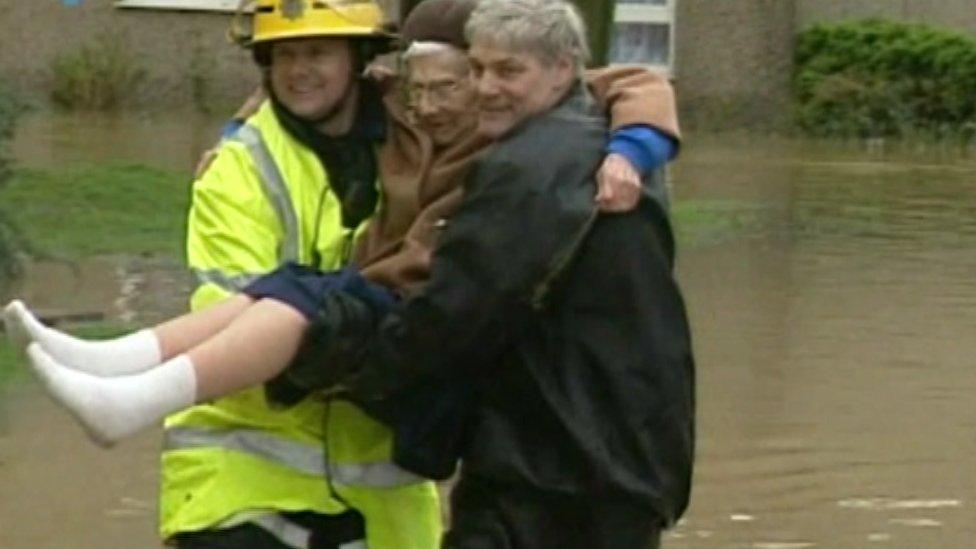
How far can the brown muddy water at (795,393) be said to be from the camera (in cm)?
897

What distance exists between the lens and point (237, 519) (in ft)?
15.3

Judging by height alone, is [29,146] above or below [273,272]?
below

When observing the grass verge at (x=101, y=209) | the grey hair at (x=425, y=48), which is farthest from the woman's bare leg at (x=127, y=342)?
the grass verge at (x=101, y=209)

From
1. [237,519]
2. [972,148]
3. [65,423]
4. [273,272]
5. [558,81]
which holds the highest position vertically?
[558,81]

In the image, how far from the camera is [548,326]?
4352 mm

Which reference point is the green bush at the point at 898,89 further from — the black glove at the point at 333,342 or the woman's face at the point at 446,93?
the black glove at the point at 333,342

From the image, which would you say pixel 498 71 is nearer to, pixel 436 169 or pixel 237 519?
pixel 436 169

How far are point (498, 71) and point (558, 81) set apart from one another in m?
0.10

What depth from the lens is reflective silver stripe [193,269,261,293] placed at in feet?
14.8

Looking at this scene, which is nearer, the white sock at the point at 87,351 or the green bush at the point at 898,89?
the white sock at the point at 87,351

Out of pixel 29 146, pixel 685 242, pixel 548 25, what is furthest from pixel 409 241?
pixel 29 146

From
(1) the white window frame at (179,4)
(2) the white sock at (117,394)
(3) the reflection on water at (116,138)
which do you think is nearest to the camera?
(2) the white sock at (117,394)

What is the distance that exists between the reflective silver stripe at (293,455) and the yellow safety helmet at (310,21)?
0.68 m

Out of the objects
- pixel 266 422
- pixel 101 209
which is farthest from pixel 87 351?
pixel 101 209
